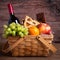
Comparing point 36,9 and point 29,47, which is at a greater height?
point 36,9

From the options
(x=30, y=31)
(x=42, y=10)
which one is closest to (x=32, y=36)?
(x=30, y=31)

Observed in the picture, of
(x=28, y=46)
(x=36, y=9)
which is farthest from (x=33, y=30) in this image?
(x=36, y=9)

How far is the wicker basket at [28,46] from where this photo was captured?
1.11 meters

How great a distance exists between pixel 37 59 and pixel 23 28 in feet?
0.57

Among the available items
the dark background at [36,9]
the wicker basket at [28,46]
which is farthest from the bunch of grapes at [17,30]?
the dark background at [36,9]

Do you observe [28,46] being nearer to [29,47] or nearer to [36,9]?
[29,47]

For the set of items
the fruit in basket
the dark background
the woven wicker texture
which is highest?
the dark background

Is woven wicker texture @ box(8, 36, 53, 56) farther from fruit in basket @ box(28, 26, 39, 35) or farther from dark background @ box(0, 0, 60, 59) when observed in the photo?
dark background @ box(0, 0, 60, 59)

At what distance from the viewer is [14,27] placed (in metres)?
1.09

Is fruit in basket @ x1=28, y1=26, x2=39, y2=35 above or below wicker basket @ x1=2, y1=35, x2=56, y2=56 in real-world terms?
above

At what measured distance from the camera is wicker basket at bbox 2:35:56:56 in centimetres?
111

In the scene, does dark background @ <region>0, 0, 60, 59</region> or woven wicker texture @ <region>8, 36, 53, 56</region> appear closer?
woven wicker texture @ <region>8, 36, 53, 56</region>

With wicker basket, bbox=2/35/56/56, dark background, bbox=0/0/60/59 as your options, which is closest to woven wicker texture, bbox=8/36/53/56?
wicker basket, bbox=2/35/56/56

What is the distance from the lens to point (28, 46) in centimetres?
111
